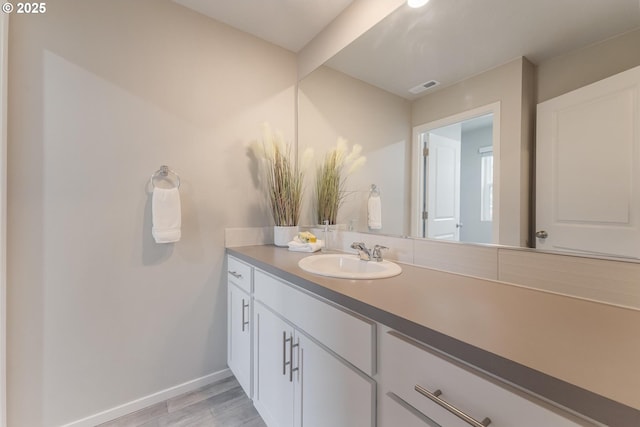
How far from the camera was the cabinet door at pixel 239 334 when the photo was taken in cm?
145

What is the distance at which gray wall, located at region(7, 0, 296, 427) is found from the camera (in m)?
1.23

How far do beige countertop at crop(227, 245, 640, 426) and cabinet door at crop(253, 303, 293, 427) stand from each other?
1.09 feet

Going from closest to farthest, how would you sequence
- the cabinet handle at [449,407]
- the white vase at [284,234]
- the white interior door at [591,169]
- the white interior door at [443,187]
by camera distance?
the cabinet handle at [449,407], the white interior door at [591,169], the white interior door at [443,187], the white vase at [284,234]

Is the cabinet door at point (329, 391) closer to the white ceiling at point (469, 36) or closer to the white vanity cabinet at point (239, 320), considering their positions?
the white vanity cabinet at point (239, 320)

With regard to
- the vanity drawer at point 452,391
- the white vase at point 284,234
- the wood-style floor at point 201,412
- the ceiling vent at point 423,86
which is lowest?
the wood-style floor at point 201,412

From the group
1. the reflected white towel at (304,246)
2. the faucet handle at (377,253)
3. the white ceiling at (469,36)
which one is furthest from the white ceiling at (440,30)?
the reflected white towel at (304,246)

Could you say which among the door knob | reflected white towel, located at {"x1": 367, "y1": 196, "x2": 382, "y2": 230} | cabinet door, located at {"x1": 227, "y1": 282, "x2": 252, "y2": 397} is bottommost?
cabinet door, located at {"x1": 227, "y1": 282, "x2": 252, "y2": 397}

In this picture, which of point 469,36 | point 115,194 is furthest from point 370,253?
point 115,194

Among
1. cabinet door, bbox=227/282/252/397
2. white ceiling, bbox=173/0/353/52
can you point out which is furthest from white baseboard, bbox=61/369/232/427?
white ceiling, bbox=173/0/353/52

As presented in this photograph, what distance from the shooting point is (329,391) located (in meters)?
0.88

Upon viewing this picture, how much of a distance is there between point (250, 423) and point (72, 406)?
0.87 m

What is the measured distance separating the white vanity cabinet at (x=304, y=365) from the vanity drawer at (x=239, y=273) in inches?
4.1

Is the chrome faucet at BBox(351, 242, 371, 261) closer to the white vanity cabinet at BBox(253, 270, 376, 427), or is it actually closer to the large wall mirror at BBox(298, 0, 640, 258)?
the large wall mirror at BBox(298, 0, 640, 258)

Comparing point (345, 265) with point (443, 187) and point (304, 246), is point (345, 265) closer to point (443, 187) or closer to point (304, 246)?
point (304, 246)
